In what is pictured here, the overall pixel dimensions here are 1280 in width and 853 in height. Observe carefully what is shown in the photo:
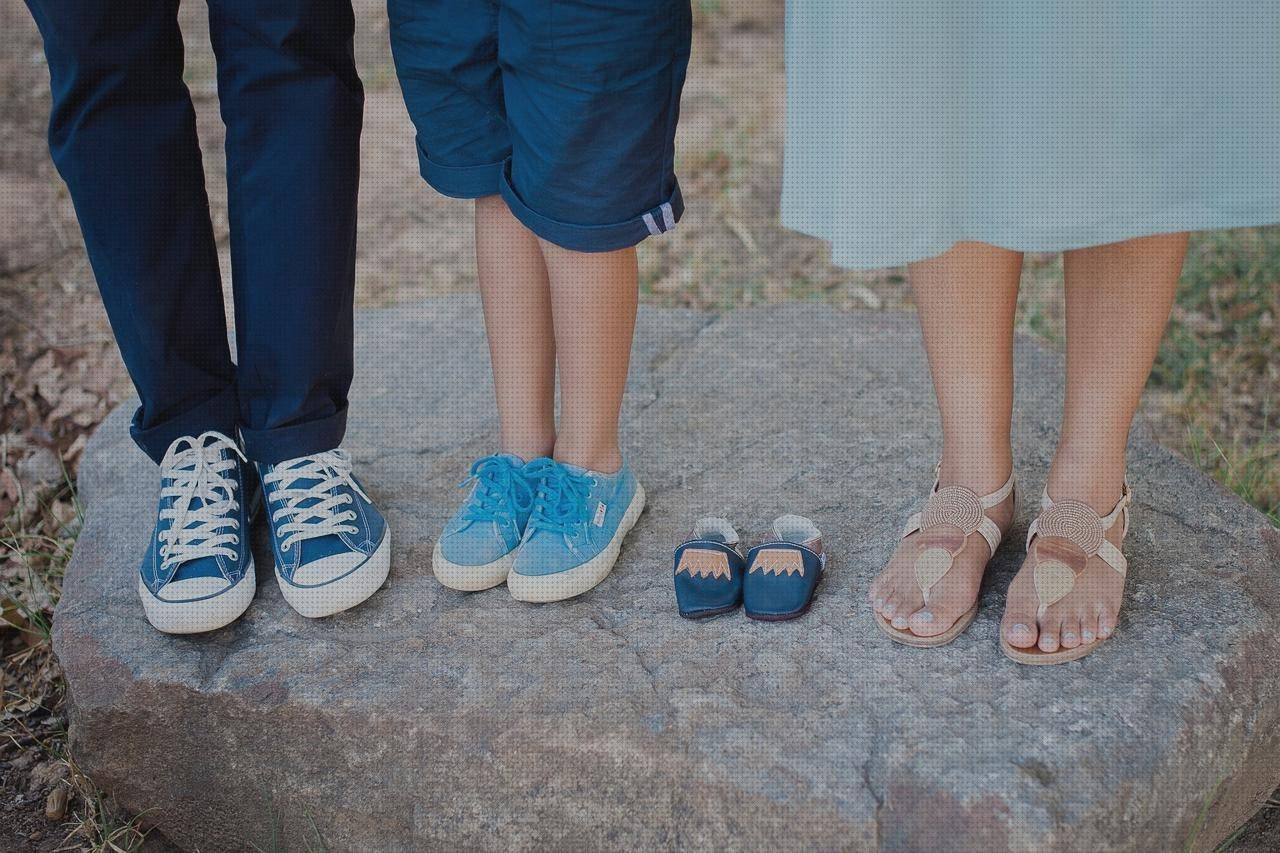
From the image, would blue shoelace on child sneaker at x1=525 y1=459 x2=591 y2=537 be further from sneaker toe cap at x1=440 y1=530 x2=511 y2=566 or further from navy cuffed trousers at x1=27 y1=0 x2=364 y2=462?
navy cuffed trousers at x1=27 y1=0 x2=364 y2=462

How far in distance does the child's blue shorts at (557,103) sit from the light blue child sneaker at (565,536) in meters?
0.36

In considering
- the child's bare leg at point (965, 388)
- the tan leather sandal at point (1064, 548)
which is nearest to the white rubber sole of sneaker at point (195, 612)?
the child's bare leg at point (965, 388)

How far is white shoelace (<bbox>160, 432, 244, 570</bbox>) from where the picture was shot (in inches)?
64.3

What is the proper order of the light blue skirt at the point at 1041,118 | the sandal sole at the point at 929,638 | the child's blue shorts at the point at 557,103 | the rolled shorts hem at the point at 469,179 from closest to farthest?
1. the light blue skirt at the point at 1041,118
2. the child's blue shorts at the point at 557,103
3. the sandal sole at the point at 929,638
4. the rolled shorts hem at the point at 469,179

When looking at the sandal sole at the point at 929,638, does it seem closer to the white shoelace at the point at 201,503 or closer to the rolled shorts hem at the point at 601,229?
the rolled shorts hem at the point at 601,229

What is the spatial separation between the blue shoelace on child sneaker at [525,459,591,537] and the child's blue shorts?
353 millimetres

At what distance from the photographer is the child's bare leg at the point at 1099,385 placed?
1373mm

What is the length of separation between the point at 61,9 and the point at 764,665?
46.1 inches

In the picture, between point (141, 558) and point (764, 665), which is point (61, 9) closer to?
point (141, 558)

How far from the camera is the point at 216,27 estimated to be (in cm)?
145

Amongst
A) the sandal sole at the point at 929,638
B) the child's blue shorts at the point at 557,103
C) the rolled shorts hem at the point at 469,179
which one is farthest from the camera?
the rolled shorts hem at the point at 469,179

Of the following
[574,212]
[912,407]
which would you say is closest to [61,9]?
[574,212]

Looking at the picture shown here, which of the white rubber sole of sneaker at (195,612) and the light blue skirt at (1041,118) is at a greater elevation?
the light blue skirt at (1041,118)

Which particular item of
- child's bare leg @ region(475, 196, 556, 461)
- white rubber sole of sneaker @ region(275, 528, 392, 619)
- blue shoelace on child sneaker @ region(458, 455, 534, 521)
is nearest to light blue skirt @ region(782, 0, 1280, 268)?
child's bare leg @ region(475, 196, 556, 461)
